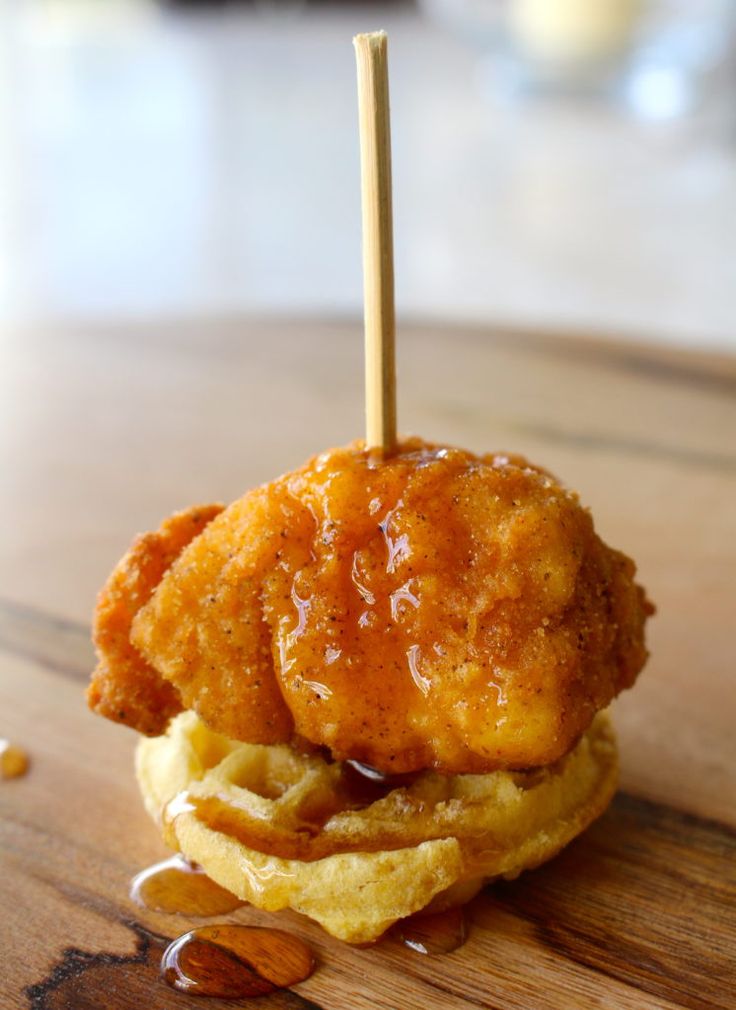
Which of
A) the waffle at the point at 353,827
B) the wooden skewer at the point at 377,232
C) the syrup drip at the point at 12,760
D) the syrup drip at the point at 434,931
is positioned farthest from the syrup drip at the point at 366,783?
the syrup drip at the point at 12,760

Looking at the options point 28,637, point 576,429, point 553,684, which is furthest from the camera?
point 576,429

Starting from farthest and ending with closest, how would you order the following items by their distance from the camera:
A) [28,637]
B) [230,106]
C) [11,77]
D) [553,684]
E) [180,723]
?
[11,77]
[230,106]
[28,637]
[180,723]
[553,684]

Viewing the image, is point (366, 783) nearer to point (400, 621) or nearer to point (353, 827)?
point (353, 827)

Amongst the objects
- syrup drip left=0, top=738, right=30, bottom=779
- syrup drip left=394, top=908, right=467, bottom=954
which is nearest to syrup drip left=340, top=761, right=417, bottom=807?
syrup drip left=394, top=908, right=467, bottom=954

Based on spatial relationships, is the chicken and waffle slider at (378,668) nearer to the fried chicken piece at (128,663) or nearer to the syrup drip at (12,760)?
the fried chicken piece at (128,663)

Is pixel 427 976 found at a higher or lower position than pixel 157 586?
lower

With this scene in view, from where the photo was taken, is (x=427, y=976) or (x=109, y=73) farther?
(x=109, y=73)

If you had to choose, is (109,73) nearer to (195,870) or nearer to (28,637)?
(28,637)

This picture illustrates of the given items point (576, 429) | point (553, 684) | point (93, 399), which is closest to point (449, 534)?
point (553, 684)

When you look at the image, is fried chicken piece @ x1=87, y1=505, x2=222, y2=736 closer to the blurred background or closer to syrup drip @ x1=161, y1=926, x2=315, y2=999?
syrup drip @ x1=161, y1=926, x2=315, y2=999
